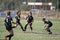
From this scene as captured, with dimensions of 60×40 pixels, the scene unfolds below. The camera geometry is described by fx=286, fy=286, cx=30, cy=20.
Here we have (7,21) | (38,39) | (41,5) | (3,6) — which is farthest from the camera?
(41,5)

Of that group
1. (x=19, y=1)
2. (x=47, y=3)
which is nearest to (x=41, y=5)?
(x=47, y=3)

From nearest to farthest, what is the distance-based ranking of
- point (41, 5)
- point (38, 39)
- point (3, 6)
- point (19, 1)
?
point (38, 39) → point (3, 6) → point (19, 1) → point (41, 5)

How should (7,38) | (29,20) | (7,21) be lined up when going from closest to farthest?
(7,21) → (7,38) → (29,20)

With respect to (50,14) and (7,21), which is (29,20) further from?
(50,14)

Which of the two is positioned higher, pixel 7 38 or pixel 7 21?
pixel 7 21

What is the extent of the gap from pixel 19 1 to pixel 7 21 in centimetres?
9607

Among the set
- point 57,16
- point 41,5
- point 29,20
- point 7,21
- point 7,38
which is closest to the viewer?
point 7,21

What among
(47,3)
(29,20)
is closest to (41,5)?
(47,3)

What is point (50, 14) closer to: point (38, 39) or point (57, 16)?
point (57, 16)

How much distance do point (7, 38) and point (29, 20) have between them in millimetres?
8927

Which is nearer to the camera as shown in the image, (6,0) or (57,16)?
(57,16)

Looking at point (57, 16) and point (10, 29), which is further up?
point (10, 29)

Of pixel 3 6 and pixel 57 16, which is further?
pixel 3 6

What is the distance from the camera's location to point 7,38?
59.0 ft
